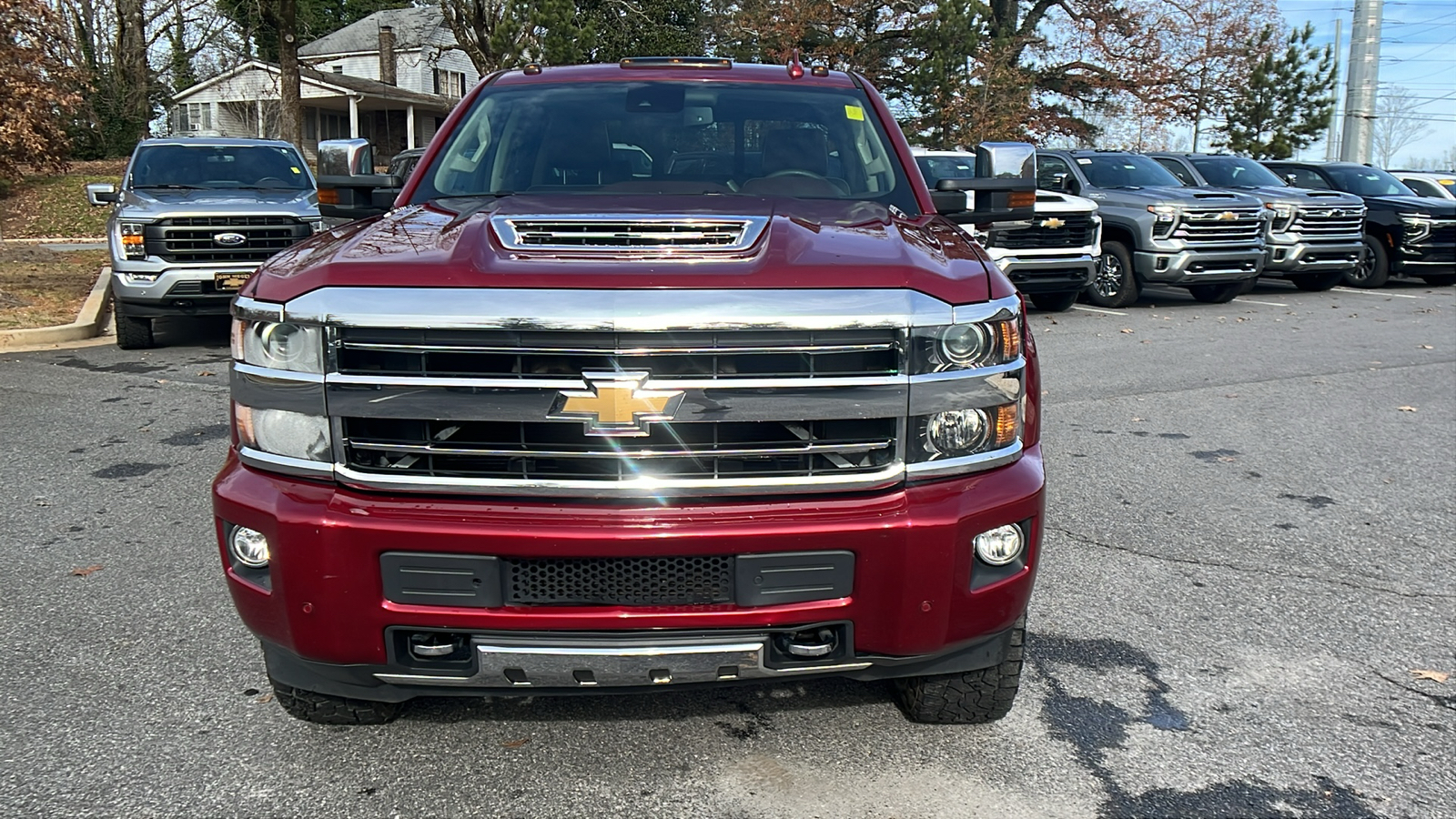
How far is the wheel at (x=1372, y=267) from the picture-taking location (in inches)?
714

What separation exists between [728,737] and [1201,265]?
1294 centimetres

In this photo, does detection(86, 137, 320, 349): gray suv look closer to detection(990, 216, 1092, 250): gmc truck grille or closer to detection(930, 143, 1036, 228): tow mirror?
detection(990, 216, 1092, 250): gmc truck grille

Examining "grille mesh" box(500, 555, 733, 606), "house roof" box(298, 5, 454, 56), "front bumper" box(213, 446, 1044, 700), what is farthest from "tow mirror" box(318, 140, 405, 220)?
"house roof" box(298, 5, 454, 56)

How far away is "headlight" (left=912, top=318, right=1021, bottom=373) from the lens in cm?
276

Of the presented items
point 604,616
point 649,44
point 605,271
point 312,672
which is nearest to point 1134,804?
point 604,616

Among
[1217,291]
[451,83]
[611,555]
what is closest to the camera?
[611,555]

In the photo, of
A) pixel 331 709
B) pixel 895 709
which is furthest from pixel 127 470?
pixel 895 709

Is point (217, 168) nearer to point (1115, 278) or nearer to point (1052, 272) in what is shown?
point (1052, 272)

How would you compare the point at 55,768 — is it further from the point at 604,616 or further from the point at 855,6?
the point at 855,6

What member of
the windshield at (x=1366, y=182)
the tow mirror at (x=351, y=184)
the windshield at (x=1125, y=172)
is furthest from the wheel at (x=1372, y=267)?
the tow mirror at (x=351, y=184)

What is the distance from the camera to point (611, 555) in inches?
105

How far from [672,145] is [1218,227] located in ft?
40.0

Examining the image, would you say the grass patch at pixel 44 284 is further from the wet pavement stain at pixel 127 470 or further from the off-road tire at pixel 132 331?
the wet pavement stain at pixel 127 470

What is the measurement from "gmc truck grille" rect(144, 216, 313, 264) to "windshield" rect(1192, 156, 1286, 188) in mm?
12718
